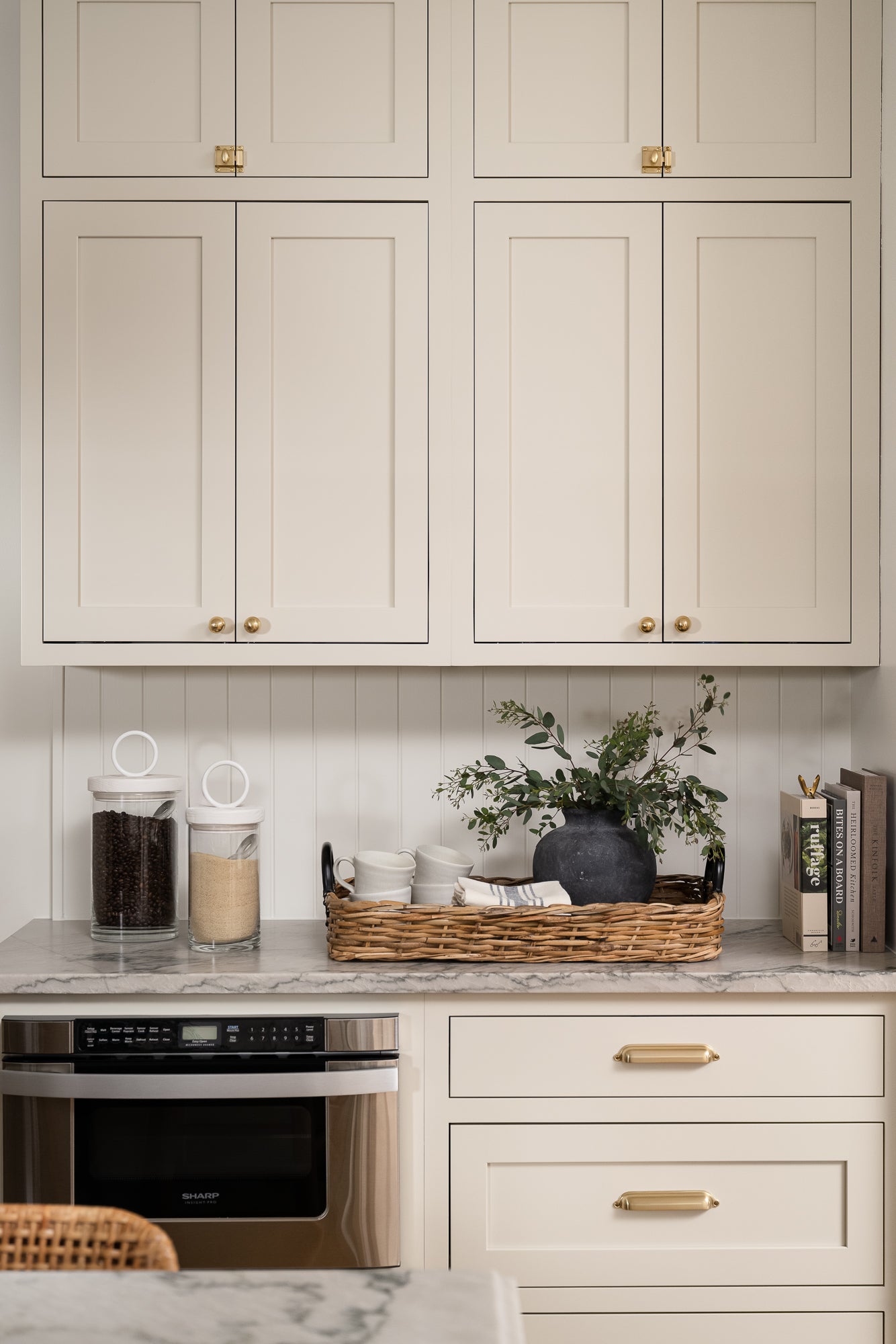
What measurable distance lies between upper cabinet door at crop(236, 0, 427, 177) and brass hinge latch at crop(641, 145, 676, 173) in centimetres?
41

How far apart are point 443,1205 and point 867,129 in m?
2.07

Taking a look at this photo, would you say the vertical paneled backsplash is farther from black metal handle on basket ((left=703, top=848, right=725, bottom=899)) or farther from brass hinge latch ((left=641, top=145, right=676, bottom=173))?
brass hinge latch ((left=641, top=145, right=676, bottom=173))

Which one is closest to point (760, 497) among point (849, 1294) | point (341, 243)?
point (341, 243)

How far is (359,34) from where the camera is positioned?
1959 mm

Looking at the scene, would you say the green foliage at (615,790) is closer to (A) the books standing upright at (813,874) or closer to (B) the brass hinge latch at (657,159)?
(A) the books standing upright at (813,874)

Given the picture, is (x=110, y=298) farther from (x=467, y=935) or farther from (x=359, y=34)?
(x=467, y=935)

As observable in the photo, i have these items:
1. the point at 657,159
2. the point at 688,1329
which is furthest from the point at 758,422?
the point at 688,1329

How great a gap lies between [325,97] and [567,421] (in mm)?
751

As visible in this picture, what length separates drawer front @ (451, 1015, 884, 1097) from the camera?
1.79 m

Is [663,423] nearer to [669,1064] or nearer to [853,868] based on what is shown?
[853,868]

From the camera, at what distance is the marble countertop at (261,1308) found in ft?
2.55

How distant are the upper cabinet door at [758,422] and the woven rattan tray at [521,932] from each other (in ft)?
1.74

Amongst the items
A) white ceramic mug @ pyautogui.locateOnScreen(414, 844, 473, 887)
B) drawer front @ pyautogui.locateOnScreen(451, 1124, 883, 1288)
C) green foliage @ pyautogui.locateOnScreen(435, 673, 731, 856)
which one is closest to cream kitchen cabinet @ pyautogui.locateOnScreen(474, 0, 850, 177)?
green foliage @ pyautogui.locateOnScreen(435, 673, 731, 856)

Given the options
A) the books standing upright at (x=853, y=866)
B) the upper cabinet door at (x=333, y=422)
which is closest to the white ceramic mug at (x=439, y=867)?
the upper cabinet door at (x=333, y=422)
